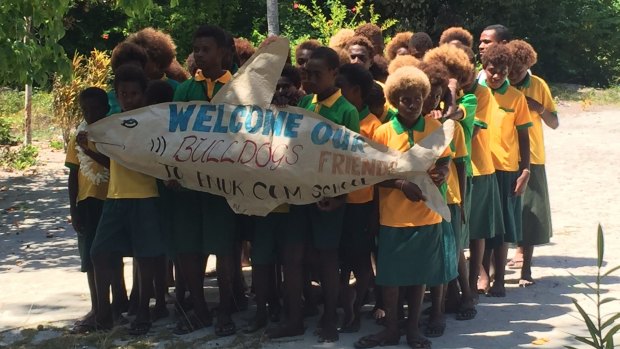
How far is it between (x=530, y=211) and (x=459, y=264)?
1.25 metres

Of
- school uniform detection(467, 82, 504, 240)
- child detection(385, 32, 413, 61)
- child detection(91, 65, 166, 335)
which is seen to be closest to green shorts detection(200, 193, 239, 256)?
child detection(91, 65, 166, 335)

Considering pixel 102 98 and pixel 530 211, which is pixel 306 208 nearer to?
pixel 102 98

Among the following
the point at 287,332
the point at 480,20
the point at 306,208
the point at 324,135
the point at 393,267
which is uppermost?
Result: the point at 480,20

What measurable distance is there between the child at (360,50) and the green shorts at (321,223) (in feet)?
3.73

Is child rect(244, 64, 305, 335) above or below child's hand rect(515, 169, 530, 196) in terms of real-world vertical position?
below

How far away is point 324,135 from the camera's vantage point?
16.1ft

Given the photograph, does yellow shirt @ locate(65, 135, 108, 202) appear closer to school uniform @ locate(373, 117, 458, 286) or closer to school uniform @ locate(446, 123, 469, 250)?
school uniform @ locate(373, 117, 458, 286)

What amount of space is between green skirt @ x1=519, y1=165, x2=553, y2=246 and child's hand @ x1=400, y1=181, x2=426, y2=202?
199 cm

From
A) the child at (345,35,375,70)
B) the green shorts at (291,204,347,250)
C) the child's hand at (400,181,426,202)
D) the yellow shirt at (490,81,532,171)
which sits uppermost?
the child at (345,35,375,70)

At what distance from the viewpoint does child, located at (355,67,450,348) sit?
488cm

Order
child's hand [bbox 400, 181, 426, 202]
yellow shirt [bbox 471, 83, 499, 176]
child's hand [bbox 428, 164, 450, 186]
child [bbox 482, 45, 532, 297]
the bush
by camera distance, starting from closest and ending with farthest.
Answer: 1. child's hand [bbox 400, 181, 426, 202]
2. child's hand [bbox 428, 164, 450, 186]
3. yellow shirt [bbox 471, 83, 499, 176]
4. child [bbox 482, 45, 532, 297]
5. the bush

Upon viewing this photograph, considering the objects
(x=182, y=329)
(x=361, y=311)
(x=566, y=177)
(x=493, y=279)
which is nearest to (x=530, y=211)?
(x=493, y=279)

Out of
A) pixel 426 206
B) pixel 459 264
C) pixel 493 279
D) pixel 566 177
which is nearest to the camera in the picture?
pixel 426 206

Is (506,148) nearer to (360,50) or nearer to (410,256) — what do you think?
(360,50)
